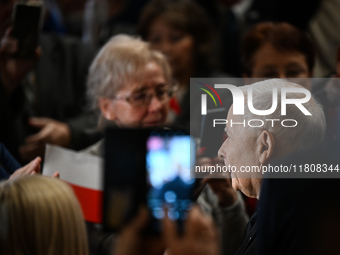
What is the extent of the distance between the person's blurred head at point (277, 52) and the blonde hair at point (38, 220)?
121cm

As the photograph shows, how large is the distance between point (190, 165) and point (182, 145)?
69 mm

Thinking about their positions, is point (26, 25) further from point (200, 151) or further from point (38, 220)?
point (38, 220)

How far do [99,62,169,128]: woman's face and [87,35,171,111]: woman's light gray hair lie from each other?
3 centimetres

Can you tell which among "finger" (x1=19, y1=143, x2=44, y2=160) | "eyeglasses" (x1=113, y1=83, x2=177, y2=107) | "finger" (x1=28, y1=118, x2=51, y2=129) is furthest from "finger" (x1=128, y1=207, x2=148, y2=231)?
"finger" (x1=28, y1=118, x2=51, y2=129)

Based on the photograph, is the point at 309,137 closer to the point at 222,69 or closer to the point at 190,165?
the point at 190,165

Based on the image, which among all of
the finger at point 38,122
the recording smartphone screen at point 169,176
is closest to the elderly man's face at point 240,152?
the recording smartphone screen at point 169,176

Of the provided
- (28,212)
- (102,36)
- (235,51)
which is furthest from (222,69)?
(28,212)

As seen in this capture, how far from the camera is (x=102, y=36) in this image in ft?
9.43

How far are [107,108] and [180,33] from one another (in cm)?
85

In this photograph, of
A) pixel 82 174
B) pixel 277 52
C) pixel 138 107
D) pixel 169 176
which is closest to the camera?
pixel 169 176

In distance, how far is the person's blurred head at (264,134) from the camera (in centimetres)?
128

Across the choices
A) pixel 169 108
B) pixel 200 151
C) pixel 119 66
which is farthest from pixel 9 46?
pixel 200 151

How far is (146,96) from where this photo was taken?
6.46 feet

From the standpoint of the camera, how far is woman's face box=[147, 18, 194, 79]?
2.56 meters
